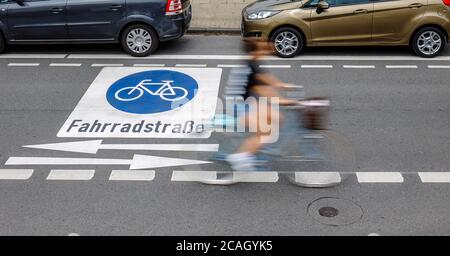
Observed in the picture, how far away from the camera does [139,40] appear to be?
46.4ft

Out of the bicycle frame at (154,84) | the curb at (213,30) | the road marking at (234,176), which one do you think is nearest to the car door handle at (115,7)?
the bicycle frame at (154,84)

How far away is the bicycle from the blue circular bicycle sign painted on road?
8.45 ft

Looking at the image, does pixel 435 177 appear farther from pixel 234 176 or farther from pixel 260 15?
pixel 260 15

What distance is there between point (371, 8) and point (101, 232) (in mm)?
8635

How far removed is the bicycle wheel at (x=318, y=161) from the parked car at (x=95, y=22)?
6.25m

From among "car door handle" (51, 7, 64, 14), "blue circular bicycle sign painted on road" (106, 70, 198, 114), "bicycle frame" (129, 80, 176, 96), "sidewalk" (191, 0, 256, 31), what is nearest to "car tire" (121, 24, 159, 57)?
"blue circular bicycle sign painted on road" (106, 70, 198, 114)

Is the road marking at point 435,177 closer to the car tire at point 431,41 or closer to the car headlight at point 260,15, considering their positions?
the car tire at point 431,41

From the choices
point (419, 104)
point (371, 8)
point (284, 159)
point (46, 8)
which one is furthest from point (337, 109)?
point (46, 8)

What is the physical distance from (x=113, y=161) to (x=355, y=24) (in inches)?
272

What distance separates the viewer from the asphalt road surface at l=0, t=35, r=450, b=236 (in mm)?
7426

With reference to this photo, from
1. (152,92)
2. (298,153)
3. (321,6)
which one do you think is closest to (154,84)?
(152,92)

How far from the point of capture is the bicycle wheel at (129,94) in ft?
38.1
